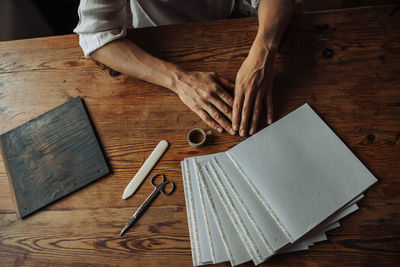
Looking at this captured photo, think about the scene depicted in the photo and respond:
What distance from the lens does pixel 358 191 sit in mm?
730

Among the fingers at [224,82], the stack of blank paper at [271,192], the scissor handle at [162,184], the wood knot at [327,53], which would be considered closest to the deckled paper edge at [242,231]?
the stack of blank paper at [271,192]

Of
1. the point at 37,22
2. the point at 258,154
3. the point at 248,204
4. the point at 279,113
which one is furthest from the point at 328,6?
the point at 37,22

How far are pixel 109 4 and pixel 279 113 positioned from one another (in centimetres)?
77

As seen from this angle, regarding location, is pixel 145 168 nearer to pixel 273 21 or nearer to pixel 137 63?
pixel 137 63

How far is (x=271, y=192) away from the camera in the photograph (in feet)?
2.39

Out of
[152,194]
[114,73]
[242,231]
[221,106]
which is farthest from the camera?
[114,73]

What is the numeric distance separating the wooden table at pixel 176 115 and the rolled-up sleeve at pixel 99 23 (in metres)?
0.10

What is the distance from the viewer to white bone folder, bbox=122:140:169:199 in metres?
0.82

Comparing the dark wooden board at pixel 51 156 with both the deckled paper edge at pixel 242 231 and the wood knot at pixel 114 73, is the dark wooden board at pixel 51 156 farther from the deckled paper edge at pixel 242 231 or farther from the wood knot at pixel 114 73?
the deckled paper edge at pixel 242 231

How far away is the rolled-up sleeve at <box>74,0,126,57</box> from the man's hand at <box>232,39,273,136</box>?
53cm

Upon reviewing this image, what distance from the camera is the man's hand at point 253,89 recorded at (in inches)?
34.4

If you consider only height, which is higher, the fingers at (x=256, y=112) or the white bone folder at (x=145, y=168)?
the fingers at (x=256, y=112)

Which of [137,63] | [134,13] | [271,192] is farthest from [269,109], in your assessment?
[134,13]

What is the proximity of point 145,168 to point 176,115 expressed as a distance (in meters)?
0.23
